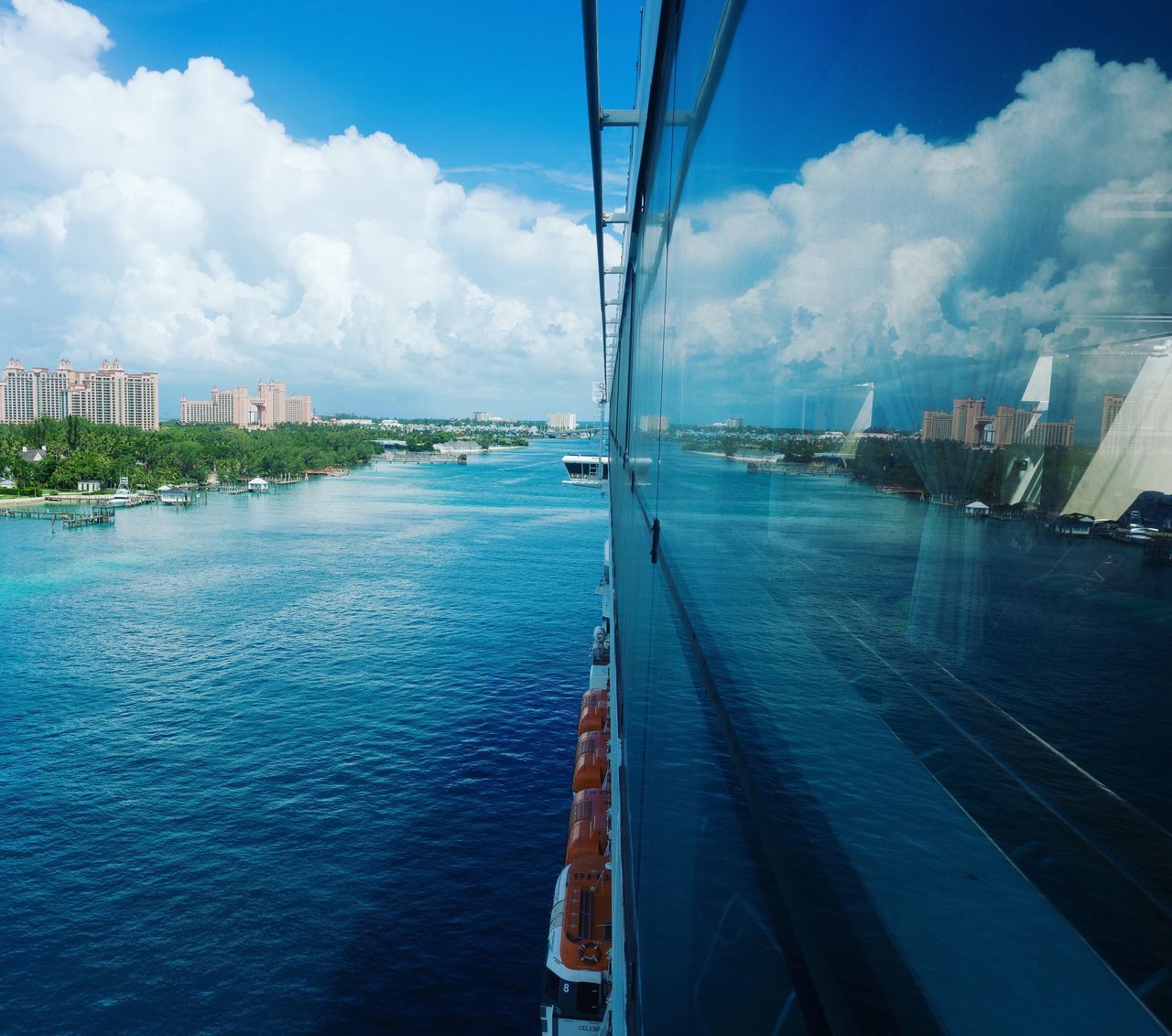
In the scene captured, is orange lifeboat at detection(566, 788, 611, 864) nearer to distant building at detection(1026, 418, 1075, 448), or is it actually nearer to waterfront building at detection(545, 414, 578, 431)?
distant building at detection(1026, 418, 1075, 448)

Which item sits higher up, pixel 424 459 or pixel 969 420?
pixel 424 459

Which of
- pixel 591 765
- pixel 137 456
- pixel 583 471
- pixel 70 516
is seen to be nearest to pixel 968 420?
pixel 591 765

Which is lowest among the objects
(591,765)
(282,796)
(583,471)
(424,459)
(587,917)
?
(282,796)

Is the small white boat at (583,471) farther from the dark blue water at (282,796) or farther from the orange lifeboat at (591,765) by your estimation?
the orange lifeboat at (591,765)

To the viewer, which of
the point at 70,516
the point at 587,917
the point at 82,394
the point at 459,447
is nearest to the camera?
the point at 587,917

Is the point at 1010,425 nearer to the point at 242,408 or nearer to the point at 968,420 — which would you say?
the point at 968,420

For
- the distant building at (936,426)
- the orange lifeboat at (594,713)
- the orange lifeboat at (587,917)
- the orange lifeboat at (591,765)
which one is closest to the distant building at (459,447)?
the orange lifeboat at (594,713)
